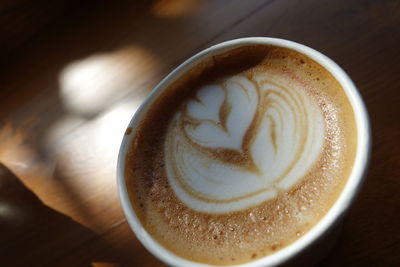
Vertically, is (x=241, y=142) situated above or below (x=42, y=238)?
above

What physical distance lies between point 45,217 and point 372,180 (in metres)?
0.79

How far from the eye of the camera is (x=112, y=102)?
1154mm

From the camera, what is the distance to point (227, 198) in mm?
692

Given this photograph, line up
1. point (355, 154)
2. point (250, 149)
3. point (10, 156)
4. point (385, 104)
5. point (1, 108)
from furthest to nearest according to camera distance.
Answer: point (1, 108)
point (10, 156)
point (385, 104)
point (250, 149)
point (355, 154)

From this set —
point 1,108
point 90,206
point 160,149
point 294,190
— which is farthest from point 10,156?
point 294,190

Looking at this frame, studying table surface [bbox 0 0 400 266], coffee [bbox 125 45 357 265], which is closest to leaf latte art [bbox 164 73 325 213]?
coffee [bbox 125 45 357 265]

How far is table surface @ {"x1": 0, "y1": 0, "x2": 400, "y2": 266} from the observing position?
0.84 metres

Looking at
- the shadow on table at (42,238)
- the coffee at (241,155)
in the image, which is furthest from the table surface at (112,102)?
the coffee at (241,155)

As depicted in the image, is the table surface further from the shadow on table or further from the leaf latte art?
the leaf latte art

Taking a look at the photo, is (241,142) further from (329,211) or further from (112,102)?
(112,102)

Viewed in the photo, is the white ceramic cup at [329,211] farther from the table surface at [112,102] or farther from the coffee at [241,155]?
the table surface at [112,102]

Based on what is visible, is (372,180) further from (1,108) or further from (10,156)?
(1,108)

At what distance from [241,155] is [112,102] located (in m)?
0.55

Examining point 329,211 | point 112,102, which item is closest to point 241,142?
point 329,211
